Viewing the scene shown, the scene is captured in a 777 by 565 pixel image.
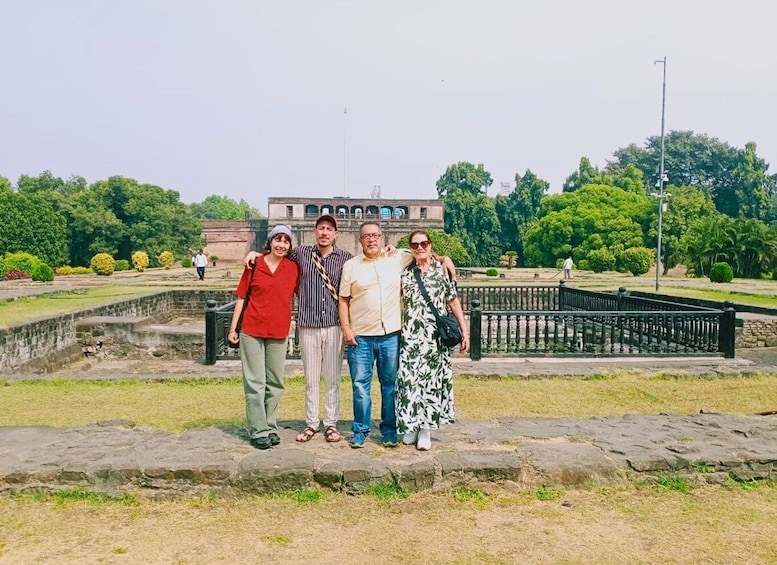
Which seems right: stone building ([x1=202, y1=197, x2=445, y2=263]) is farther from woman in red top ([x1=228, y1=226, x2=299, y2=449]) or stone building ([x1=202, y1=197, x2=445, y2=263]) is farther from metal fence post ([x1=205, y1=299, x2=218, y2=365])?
woman in red top ([x1=228, y1=226, x2=299, y2=449])

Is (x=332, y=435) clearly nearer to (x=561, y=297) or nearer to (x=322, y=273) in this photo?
(x=322, y=273)

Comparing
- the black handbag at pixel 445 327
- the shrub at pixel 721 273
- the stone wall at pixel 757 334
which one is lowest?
the stone wall at pixel 757 334

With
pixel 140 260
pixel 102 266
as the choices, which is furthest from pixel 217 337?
pixel 140 260

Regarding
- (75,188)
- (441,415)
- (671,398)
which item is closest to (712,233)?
(671,398)

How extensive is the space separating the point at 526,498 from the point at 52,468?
7.71ft

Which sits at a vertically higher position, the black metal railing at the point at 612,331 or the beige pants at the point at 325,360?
the beige pants at the point at 325,360

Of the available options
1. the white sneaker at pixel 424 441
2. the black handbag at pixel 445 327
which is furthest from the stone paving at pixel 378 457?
the black handbag at pixel 445 327

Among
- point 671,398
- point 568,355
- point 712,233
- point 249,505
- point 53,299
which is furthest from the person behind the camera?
point 712,233

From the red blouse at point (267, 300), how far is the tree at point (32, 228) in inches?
1413

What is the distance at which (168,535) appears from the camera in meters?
→ 2.77

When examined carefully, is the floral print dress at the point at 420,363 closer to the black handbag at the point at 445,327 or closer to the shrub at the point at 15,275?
the black handbag at the point at 445,327

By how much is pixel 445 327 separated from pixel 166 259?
37862mm

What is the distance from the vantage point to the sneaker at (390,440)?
3600 mm

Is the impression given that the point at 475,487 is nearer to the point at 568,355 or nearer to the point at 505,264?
the point at 568,355
